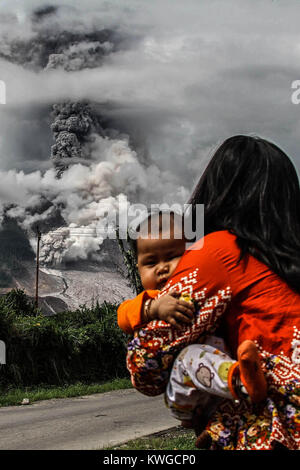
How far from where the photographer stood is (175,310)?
1.76m

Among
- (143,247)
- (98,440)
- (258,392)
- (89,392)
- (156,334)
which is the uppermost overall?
(143,247)

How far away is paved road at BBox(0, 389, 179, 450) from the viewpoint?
7.95 m

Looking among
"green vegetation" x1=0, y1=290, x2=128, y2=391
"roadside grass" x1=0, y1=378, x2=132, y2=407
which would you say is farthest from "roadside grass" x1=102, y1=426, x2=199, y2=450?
"green vegetation" x1=0, y1=290, x2=128, y2=391

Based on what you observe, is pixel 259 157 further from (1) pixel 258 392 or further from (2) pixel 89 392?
(2) pixel 89 392

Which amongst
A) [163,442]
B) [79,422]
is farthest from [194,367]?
[79,422]

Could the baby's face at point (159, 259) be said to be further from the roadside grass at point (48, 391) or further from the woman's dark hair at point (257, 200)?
the roadside grass at point (48, 391)

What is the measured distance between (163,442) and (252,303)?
6.13 metres

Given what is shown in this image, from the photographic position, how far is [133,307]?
1.91 m

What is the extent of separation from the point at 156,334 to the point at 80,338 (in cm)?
1826

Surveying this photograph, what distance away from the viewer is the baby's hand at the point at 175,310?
1760mm

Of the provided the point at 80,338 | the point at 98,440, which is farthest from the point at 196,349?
the point at 80,338

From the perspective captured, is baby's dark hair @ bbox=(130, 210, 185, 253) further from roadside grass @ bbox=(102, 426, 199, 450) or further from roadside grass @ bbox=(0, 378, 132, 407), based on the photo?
roadside grass @ bbox=(0, 378, 132, 407)

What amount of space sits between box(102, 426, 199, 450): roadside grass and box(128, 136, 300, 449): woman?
17.1ft

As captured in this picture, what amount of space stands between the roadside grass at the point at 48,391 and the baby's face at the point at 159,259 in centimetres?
1224
